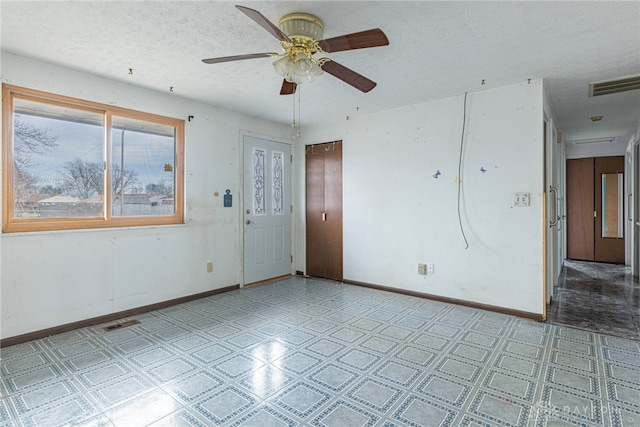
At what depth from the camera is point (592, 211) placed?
682cm

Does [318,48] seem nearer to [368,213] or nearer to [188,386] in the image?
[188,386]

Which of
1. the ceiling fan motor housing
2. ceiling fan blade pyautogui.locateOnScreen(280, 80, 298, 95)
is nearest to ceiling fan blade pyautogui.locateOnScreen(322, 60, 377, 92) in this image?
the ceiling fan motor housing

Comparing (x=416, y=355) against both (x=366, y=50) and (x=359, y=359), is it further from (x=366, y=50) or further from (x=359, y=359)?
(x=366, y=50)

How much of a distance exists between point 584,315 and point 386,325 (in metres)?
2.17

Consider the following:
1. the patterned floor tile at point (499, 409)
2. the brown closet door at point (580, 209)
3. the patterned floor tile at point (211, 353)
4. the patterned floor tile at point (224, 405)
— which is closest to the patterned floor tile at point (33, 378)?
the patterned floor tile at point (211, 353)

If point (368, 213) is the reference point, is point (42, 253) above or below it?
below

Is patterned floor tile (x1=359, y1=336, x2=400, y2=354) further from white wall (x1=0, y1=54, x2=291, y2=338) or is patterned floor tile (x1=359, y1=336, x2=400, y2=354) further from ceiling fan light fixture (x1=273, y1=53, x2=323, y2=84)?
white wall (x1=0, y1=54, x2=291, y2=338)

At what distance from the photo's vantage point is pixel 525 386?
2148mm

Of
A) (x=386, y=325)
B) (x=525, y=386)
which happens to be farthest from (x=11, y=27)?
(x=525, y=386)

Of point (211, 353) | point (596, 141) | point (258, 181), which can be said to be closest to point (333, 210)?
point (258, 181)

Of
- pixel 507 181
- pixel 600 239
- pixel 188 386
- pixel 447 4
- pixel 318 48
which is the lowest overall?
pixel 188 386

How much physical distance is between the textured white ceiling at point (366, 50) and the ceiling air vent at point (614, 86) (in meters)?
0.12

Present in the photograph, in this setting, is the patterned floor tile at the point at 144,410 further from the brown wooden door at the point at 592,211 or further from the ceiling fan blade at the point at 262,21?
the brown wooden door at the point at 592,211

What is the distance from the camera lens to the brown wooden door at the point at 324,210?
5.08m
